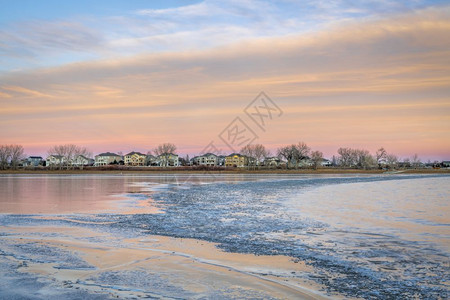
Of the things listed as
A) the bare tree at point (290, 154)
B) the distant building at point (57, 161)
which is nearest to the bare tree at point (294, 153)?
the bare tree at point (290, 154)

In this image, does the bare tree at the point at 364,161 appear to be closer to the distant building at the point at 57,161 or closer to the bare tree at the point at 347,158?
the bare tree at the point at 347,158

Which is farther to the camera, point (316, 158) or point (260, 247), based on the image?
point (316, 158)

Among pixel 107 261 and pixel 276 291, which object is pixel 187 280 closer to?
pixel 276 291

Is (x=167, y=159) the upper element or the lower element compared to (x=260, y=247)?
upper

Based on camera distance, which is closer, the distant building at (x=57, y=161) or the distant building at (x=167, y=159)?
the distant building at (x=57, y=161)

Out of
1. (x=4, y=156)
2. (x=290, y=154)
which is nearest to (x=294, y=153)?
(x=290, y=154)

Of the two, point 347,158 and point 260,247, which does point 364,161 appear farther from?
point 260,247

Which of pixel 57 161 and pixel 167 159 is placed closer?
pixel 167 159

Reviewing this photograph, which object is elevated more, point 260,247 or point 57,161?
point 57,161

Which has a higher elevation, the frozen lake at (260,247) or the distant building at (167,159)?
the distant building at (167,159)

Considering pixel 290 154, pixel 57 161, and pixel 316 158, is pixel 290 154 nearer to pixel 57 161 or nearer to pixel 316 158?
pixel 316 158

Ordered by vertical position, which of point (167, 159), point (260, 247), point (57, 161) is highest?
point (57, 161)

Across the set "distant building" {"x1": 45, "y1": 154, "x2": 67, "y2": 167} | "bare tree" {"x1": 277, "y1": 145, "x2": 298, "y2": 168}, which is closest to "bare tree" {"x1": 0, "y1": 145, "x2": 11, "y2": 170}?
"distant building" {"x1": 45, "y1": 154, "x2": 67, "y2": 167}

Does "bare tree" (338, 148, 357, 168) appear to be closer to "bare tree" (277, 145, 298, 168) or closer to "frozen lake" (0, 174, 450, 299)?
"bare tree" (277, 145, 298, 168)
